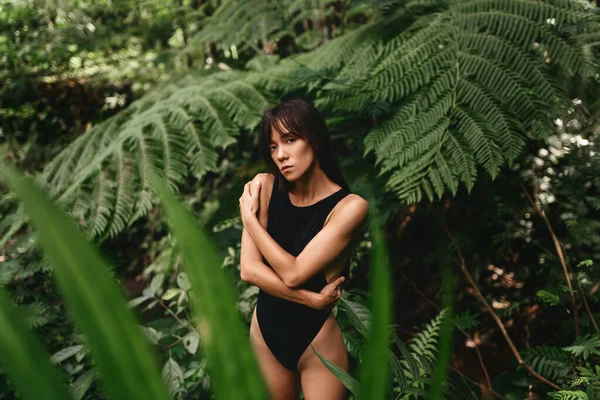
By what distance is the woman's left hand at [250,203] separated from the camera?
3.96 ft

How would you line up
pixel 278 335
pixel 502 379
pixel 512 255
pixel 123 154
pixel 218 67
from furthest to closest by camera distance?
pixel 218 67 → pixel 512 255 → pixel 123 154 → pixel 502 379 → pixel 278 335

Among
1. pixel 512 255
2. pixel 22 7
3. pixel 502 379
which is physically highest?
pixel 22 7

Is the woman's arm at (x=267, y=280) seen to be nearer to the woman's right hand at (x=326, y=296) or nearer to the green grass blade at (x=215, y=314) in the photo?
the woman's right hand at (x=326, y=296)

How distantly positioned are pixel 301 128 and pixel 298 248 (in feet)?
1.06

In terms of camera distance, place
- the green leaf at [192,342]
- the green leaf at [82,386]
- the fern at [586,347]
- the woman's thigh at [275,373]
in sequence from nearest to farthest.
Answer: the woman's thigh at [275,373] → the fern at [586,347] → the green leaf at [82,386] → the green leaf at [192,342]

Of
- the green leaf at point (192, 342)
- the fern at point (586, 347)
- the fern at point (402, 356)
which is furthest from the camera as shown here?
the green leaf at point (192, 342)

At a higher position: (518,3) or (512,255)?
(518,3)

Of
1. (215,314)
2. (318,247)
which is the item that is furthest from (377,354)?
(318,247)

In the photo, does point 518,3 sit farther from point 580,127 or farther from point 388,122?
point 388,122

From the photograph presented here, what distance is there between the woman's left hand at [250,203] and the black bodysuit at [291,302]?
0.07 meters

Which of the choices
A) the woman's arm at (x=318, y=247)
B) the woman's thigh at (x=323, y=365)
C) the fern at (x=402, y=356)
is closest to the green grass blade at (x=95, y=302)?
the fern at (x=402, y=356)

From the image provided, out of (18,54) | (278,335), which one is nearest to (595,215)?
(278,335)

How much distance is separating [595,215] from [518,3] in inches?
40.4

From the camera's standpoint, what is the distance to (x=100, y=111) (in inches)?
162
